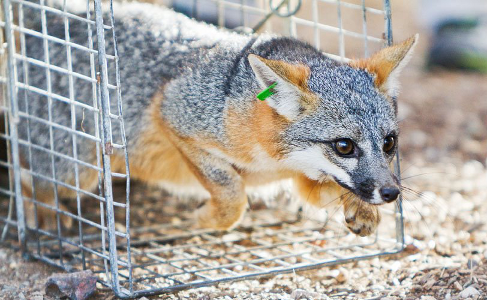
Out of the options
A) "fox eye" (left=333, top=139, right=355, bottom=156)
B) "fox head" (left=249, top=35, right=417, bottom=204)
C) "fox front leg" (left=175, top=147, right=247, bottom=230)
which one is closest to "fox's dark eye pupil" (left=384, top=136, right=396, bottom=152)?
"fox head" (left=249, top=35, right=417, bottom=204)

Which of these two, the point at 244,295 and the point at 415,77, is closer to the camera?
the point at 244,295

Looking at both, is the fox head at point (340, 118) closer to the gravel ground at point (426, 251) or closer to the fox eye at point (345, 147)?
the fox eye at point (345, 147)

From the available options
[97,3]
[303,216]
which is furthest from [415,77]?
[97,3]

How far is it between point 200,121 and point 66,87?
1.21m

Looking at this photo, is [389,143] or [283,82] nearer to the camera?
[283,82]

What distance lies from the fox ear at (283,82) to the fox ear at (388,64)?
432 mm

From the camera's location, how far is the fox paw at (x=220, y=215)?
4793mm

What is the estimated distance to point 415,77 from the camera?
984 centimetres

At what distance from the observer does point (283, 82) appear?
4.09m

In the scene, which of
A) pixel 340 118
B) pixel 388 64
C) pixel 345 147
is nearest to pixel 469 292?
pixel 345 147

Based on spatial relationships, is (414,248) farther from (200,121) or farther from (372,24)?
(372,24)

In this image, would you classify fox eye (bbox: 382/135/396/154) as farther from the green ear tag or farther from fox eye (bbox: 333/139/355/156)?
the green ear tag

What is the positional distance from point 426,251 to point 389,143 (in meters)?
1.22

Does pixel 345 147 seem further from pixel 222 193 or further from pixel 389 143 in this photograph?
pixel 222 193
